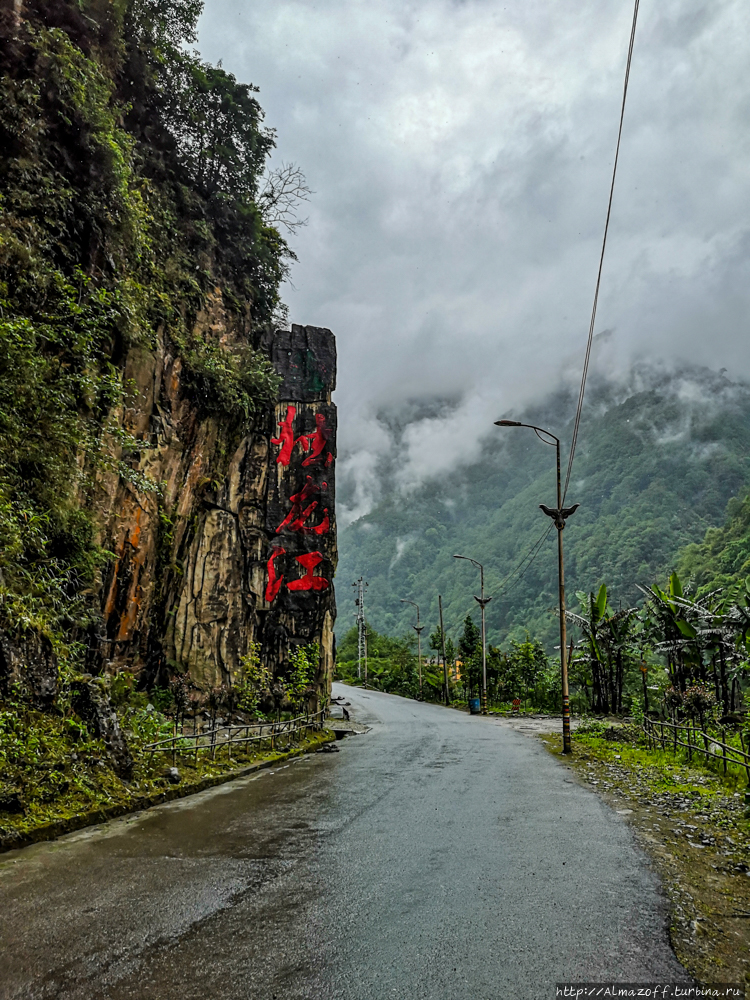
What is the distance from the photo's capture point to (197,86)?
65.7 ft

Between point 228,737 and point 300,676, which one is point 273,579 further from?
point 228,737

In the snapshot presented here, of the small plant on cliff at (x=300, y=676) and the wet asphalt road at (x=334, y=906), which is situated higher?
the small plant on cliff at (x=300, y=676)

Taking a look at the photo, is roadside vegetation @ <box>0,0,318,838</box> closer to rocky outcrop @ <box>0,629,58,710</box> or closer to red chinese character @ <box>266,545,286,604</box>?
rocky outcrop @ <box>0,629,58,710</box>

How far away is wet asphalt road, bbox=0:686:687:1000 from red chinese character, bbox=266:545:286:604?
44.6ft

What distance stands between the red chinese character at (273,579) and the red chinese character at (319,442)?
11.9ft

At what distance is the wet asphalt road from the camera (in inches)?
132

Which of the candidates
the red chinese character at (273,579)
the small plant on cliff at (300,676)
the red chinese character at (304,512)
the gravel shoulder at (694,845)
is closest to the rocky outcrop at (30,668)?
the gravel shoulder at (694,845)

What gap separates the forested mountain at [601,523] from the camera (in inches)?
3492

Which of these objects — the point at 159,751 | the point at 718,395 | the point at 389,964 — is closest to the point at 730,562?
the point at 159,751

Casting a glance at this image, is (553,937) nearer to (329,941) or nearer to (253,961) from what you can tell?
(329,941)

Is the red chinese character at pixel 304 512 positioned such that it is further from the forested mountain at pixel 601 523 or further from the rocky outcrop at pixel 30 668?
the forested mountain at pixel 601 523

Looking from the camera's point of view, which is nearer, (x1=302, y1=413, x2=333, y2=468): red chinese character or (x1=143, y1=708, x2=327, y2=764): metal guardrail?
(x1=143, y1=708, x2=327, y2=764): metal guardrail

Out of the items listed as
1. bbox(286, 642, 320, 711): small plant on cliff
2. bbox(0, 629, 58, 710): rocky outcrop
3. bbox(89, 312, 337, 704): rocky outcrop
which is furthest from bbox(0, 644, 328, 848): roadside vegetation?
bbox(286, 642, 320, 711): small plant on cliff

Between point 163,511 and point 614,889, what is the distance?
13.8m
